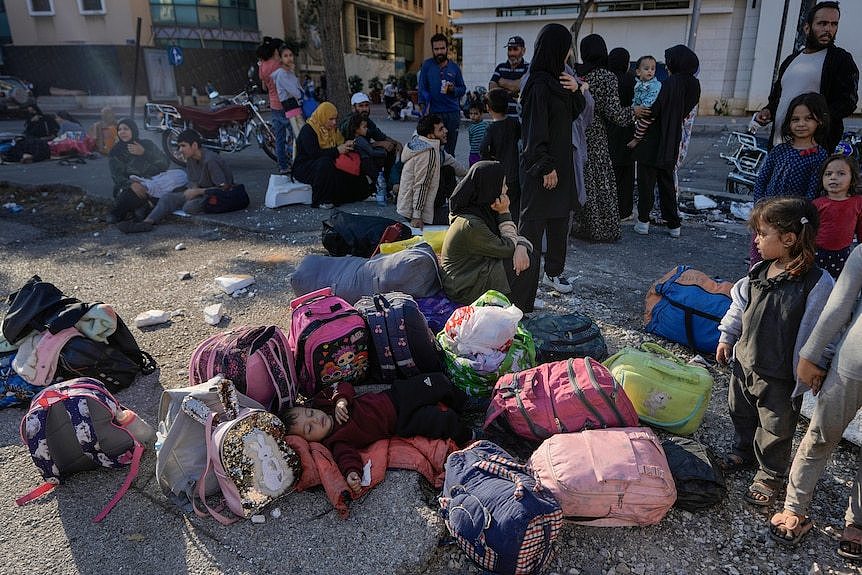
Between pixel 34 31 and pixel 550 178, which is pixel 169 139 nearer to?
pixel 550 178

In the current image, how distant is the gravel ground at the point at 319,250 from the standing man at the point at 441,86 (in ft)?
9.51

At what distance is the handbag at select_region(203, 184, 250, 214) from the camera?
22.2 ft

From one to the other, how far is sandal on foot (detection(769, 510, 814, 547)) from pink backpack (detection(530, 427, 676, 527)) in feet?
1.27

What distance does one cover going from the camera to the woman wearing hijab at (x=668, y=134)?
5293mm

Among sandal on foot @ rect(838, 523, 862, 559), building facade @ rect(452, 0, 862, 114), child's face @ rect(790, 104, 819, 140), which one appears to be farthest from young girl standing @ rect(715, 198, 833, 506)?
building facade @ rect(452, 0, 862, 114)

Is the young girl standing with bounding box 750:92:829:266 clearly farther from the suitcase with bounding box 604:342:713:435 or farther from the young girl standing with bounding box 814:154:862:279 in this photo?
the suitcase with bounding box 604:342:713:435

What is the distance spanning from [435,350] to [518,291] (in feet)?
3.61

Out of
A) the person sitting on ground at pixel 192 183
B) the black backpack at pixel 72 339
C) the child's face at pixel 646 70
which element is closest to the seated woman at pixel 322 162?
the person sitting on ground at pixel 192 183

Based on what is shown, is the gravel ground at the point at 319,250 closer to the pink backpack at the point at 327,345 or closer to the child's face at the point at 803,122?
the pink backpack at the point at 327,345

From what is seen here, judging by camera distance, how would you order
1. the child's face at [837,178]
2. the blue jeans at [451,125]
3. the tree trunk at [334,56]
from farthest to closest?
the tree trunk at [334,56] < the blue jeans at [451,125] < the child's face at [837,178]

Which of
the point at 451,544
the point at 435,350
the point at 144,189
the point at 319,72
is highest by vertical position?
the point at 319,72

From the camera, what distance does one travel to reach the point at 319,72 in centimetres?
2969

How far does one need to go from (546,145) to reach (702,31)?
17753mm

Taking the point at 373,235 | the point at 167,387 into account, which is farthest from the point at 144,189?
the point at 167,387
